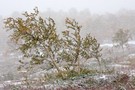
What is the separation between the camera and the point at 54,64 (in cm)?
2170

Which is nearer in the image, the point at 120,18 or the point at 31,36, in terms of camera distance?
the point at 31,36

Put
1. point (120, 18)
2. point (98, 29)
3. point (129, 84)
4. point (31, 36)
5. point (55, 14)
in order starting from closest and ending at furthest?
point (129, 84)
point (31, 36)
point (98, 29)
point (120, 18)
point (55, 14)

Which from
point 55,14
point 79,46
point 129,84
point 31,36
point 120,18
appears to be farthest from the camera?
point 55,14

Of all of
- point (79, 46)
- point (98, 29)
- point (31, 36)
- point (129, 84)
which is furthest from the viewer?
point (98, 29)

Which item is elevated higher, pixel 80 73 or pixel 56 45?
pixel 56 45

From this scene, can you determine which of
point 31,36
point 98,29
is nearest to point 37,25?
point 31,36

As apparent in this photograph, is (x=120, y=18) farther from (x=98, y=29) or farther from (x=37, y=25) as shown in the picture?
(x=37, y=25)

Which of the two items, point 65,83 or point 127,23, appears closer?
point 65,83

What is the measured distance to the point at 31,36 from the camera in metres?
21.2

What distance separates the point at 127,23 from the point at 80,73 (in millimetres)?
131380

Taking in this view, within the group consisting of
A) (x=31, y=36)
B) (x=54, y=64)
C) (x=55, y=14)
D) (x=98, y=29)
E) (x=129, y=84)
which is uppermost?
(x=55, y=14)

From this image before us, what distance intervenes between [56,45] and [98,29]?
122 meters

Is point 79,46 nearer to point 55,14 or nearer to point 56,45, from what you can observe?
point 56,45

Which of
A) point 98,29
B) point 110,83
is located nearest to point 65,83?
point 110,83
